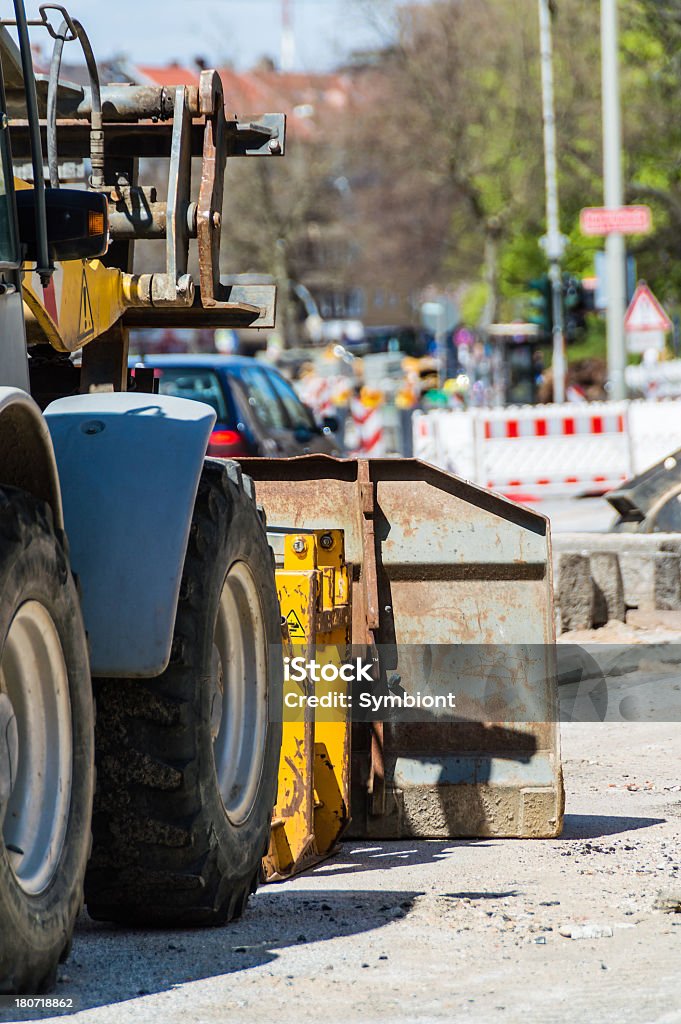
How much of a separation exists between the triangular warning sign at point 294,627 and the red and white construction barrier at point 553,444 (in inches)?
662

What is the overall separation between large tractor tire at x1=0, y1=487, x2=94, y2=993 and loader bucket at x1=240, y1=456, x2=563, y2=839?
8.00ft

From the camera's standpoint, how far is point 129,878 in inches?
170

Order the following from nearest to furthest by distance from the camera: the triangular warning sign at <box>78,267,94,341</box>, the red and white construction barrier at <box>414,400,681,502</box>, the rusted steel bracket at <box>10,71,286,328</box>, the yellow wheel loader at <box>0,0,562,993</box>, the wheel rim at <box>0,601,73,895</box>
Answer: the wheel rim at <box>0,601,73,895</box> < the yellow wheel loader at <box>0,0,562,993</box> < the triangular warning sign at <box>78,267,94,341</box> < the rusted steel bracket at <box>10,71,286,328</box> < the red and white construction barrier at <box>414,400,681,502</box>

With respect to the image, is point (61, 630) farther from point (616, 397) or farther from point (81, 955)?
point (616, 397)

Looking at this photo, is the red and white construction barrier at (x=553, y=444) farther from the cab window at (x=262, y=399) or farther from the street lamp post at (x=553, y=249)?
the street lamp post at (x=553, y=249)

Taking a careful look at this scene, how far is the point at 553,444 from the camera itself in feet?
73.5

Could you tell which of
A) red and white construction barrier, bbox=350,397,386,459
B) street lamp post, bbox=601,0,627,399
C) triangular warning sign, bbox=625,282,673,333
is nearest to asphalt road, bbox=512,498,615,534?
street lamp post, bbox=601,0,627,399

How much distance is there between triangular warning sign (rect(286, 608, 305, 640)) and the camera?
18.4 ft

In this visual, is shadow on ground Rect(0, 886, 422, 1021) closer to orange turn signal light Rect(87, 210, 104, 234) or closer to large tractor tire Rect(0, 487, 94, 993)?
large tractor tire Rect(0, 487, 94, 993)

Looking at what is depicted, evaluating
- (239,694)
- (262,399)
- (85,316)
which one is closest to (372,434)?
(262,399)

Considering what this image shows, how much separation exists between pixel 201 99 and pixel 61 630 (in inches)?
122

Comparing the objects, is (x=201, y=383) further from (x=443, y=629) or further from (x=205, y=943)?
(x=205, y=943)

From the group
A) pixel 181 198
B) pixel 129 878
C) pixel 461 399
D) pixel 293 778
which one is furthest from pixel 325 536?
pixel 461 399

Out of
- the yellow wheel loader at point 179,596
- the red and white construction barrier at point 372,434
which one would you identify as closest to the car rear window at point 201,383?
the yellow wheel loader at point 179,596
